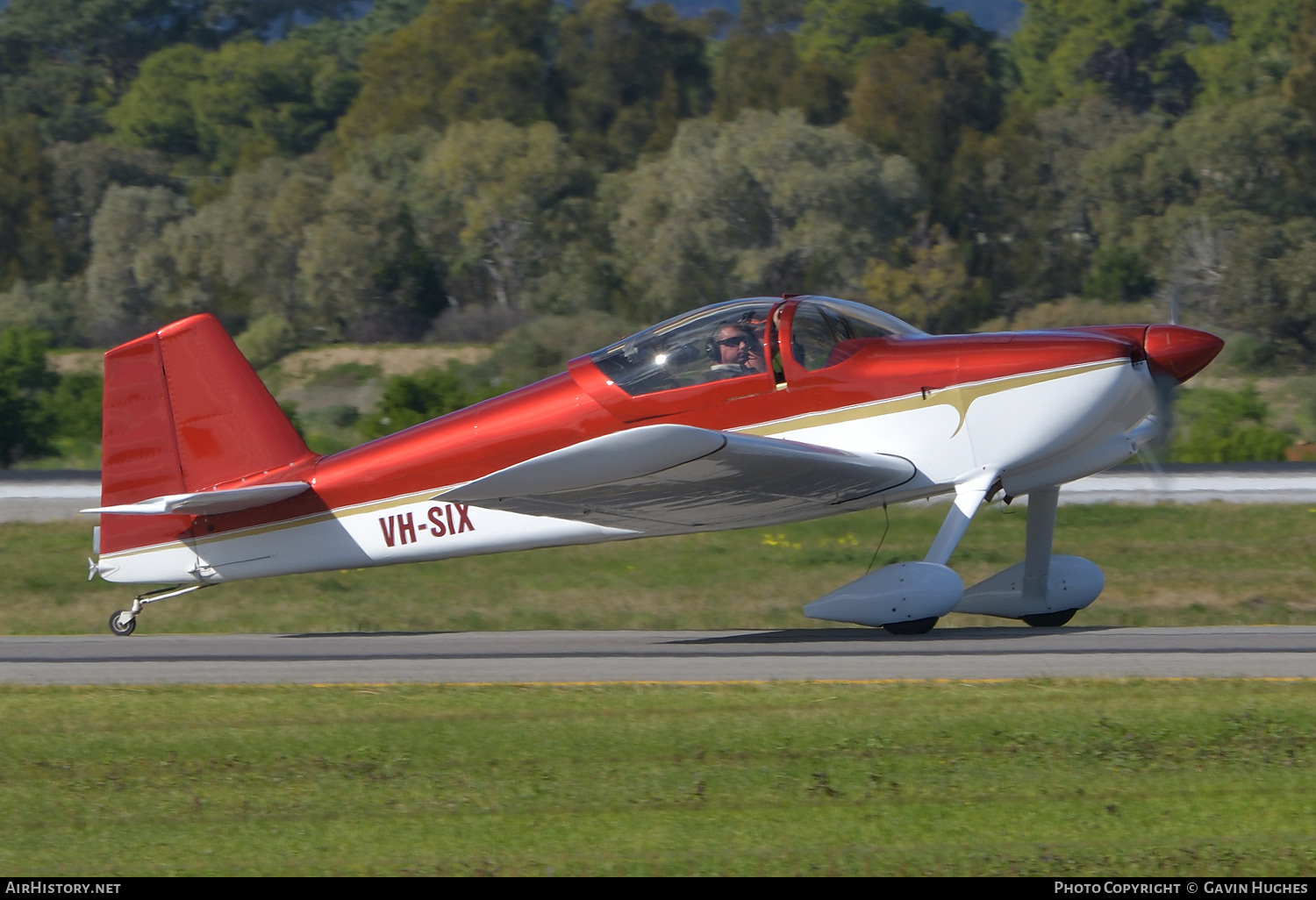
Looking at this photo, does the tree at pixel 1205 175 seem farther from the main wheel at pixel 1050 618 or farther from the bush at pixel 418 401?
the main wheel at pixel 1050 618

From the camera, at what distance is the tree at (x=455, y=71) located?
75438 mm

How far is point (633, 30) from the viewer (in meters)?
81.1

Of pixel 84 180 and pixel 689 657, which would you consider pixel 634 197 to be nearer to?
pixel 84 180

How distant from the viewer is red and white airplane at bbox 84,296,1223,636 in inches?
378

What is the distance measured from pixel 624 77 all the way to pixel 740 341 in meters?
70.5

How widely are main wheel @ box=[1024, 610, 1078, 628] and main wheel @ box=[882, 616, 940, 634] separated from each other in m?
1.16

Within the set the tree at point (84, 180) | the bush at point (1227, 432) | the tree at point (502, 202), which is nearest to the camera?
the bush at point (1227, 432)

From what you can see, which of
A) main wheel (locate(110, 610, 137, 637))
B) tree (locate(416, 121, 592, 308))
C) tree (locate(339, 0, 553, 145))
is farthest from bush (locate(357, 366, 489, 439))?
tree (locate(339, 0, 553, 145))

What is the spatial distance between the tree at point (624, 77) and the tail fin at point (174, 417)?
59.6 m

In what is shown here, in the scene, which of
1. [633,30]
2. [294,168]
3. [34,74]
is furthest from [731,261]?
[34,74]

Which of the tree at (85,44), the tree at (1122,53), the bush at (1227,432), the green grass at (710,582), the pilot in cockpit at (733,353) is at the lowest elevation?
the bush at (1227,432)

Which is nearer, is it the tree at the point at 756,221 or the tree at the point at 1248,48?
the tree at the point at 756,221

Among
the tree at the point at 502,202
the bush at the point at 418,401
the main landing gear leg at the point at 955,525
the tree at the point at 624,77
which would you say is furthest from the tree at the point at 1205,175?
the main landing gear leg at the point at 955,525

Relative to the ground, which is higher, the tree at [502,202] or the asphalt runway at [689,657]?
the tree at [502,202]
